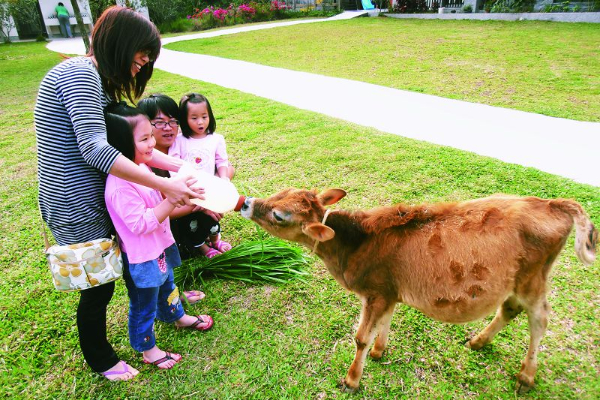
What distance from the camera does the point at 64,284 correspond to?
8.25 feet

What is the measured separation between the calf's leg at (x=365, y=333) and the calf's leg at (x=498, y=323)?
881 mm

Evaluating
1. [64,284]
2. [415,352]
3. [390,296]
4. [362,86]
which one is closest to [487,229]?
[390,296]

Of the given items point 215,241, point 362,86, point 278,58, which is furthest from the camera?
point 278,58

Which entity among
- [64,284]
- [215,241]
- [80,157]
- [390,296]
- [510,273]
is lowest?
[215,241]

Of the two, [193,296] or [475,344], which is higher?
[193,296]

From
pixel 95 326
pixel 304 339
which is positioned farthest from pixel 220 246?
pixel 95 326

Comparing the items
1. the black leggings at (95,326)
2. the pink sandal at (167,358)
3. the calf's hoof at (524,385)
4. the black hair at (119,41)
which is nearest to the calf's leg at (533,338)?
the calf's hoof at (524,385)

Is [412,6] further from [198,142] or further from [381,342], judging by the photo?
[381,342]

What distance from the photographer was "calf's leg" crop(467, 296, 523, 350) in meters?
3.01

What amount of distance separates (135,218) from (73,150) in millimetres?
561

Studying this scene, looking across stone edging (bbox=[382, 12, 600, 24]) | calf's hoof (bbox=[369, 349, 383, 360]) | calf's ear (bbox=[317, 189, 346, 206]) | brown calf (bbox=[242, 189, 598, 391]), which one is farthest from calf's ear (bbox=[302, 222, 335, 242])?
stone edging (bbox=[382, 12, 600, 24])

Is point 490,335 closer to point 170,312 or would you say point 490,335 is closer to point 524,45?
point 170,312

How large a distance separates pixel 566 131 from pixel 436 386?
577 centimetres

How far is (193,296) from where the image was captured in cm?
384
